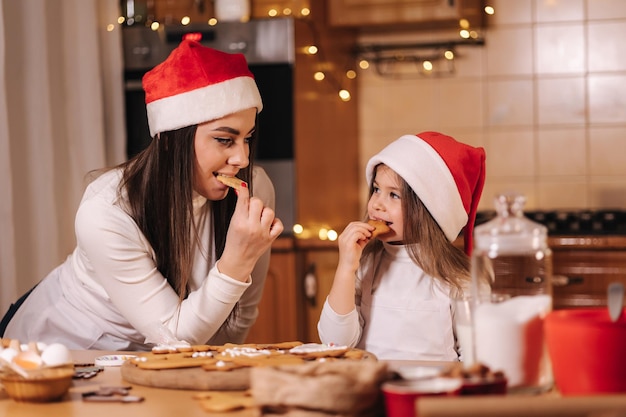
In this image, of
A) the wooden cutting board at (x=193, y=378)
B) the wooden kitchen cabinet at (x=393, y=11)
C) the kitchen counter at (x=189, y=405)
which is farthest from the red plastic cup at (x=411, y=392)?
the wooden kitchen cabinet at (x=393, y=11)

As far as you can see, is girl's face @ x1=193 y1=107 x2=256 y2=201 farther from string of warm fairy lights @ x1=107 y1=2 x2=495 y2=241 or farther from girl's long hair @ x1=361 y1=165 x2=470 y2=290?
string of warm fairy lights @ x1=107 y1=2 x2=495 y2=241

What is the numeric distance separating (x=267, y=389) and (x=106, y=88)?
7.04 feet

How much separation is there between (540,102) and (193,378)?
251 centimetres

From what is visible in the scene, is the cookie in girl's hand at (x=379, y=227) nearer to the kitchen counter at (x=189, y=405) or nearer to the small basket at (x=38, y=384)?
the kitchen counter at (x=189, y=405)

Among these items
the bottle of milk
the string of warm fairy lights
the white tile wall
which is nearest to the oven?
the string of warm fairy lights

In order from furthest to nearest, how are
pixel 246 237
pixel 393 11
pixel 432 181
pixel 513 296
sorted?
1. pixel 393 11
2. pixel 432 181
3. pixel 246 237
4. pixel 513 296

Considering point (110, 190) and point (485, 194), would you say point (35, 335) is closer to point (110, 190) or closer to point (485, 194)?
point (110, 190)

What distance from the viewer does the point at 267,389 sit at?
0.93 metres

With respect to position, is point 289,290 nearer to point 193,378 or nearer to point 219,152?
point 219,152

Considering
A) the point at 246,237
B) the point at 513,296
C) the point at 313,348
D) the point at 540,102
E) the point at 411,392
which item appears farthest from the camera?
the point at 540,102

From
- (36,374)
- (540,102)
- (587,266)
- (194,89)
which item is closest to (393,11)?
(540,102)

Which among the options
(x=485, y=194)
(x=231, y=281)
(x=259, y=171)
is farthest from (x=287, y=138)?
(x=231, y=281)

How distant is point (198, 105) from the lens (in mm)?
1836

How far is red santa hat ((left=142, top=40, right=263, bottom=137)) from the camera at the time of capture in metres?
1.84
